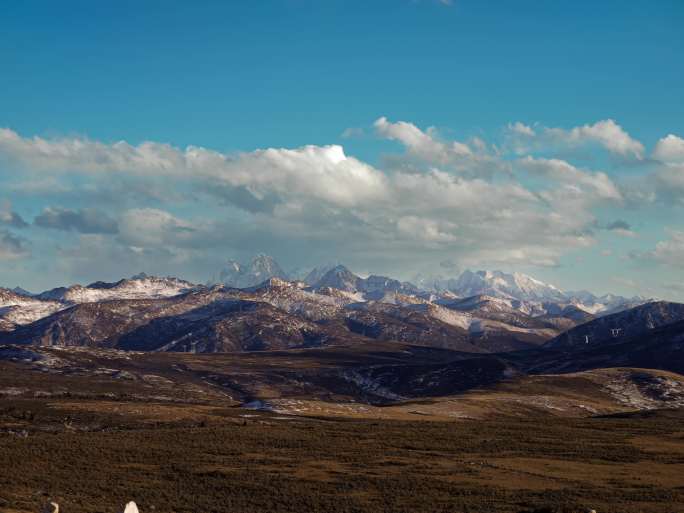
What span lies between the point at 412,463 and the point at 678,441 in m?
55.7

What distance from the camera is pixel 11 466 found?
277 feet

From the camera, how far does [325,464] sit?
96.4m

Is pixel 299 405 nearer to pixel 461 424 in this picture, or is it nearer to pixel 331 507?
pixel 461 424

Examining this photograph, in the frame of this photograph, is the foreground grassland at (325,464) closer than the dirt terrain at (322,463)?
Yes

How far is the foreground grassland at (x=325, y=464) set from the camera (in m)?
72.7

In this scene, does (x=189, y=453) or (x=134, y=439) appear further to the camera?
(x=134, y=439)

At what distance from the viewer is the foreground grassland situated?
72.7 meters

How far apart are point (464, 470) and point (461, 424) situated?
55248 millimetres

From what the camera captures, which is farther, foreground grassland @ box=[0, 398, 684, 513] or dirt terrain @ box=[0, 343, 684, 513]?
dirt terrain @ box=[0, 343, 684, 513]

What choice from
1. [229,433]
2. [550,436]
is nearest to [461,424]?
[550,436]

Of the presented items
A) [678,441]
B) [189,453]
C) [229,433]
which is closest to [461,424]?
[678,441]

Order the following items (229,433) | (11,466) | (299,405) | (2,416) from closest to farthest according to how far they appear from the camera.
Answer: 1. (11,466)
2. (229,433)
3. (2,416)
4. (299,405)

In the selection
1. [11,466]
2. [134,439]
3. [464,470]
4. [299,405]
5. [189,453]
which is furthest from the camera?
[299,405]

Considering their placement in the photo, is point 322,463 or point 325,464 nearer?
point 325,464
